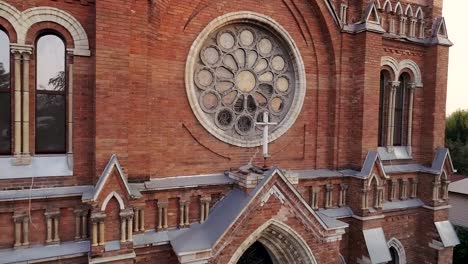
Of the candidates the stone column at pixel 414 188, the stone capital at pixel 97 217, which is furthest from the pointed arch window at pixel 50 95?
the stone column at pixel 414 188

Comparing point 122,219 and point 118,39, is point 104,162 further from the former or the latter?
point 118,39

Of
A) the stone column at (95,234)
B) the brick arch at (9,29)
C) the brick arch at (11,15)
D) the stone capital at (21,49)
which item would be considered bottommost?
the stone column at (95,234)

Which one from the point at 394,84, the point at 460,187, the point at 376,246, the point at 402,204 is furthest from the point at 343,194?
the point at 460,187

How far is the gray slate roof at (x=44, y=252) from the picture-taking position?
5.49 m

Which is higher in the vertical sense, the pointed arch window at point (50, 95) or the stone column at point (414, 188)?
the pointed arch window at point (50, 95)

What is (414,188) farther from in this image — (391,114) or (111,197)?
(111,197)

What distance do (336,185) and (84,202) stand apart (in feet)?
20.2

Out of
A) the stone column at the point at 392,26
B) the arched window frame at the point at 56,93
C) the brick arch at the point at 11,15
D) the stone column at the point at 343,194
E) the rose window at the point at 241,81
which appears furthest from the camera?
the stone column at the point at 392,26

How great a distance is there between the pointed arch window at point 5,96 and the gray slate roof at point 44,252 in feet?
5.47

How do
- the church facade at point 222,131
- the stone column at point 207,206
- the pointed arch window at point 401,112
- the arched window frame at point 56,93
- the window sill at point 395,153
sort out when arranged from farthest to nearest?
the pointed arch window at point 401,112 < the window sill at point 395,153 < the stone column at point 207,206 < the arched window frame at point 56,93 < the church facade at point 222,131

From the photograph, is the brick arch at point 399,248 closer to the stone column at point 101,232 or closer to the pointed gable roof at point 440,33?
the pointed gable roof at point 440,33

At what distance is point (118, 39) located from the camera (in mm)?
6113

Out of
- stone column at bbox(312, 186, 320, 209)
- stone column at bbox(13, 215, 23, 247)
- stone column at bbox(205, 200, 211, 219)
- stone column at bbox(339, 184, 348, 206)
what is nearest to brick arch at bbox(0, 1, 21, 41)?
stone column at bbox(13, 215, 23, 247)

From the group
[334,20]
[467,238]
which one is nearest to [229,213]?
[334,20]
